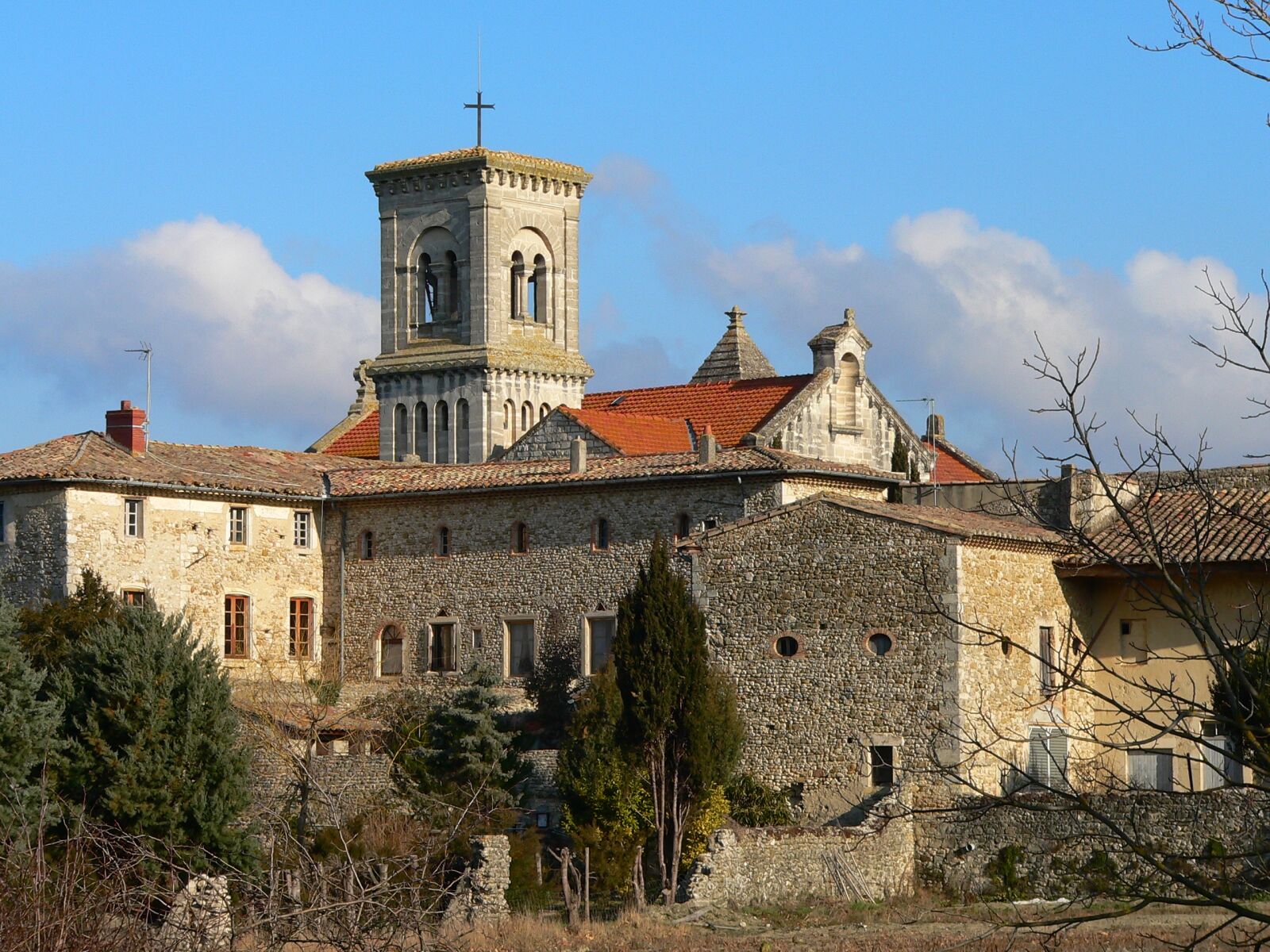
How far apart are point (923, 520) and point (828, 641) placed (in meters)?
2.48

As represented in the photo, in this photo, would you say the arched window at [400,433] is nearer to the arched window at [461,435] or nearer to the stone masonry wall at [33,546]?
the arched window at [461,435]

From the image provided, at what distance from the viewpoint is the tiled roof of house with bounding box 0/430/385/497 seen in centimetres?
4072

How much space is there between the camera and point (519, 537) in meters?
41.3

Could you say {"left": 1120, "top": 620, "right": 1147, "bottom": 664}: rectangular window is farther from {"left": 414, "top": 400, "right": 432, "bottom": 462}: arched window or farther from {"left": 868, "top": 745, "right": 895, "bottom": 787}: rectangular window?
{"left": 414, "top": 400, "right": 432, "bottom": 462}: arched window

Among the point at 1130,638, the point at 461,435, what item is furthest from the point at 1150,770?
the point at 461,435

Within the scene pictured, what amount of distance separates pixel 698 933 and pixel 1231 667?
58.3ft

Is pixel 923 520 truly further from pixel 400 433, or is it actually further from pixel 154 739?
pixel 400 433

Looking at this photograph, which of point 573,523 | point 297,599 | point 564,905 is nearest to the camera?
point 564,905

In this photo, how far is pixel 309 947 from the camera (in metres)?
23.0

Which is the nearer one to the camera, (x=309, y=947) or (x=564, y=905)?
(x=309, y=947)

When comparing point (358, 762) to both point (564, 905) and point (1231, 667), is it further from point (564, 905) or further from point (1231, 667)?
point (1231, 667)

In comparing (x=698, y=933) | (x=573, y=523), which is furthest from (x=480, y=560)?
(x=698, y=933)

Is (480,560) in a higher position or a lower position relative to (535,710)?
higher

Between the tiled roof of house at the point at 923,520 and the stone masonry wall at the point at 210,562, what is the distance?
1071cm
